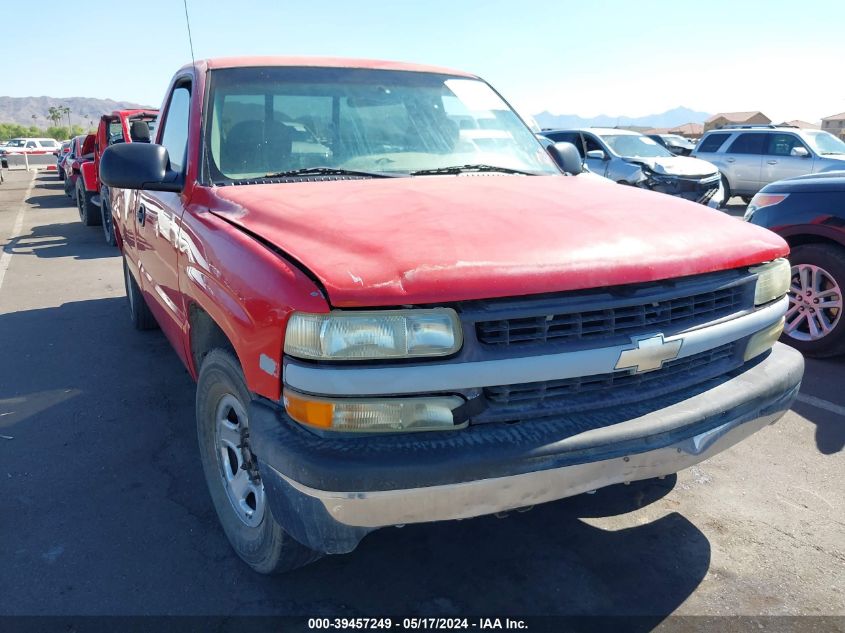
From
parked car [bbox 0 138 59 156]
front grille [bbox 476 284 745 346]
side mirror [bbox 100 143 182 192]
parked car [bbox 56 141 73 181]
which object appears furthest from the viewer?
parked car [bbox 0 138 59 156]

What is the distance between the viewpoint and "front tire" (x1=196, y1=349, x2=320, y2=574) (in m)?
2.31

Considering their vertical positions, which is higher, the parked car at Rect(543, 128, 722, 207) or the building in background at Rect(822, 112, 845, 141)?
the parked car at Rect(543, 128, 722, 207)

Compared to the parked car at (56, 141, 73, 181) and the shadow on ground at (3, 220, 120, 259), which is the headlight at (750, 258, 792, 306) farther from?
the parked car at (56, 141, 73, 181)

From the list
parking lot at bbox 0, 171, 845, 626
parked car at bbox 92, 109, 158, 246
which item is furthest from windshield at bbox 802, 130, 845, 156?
parked car at bbox 92, 109, 158, 246

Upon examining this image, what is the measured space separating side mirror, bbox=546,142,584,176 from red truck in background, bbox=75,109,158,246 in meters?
4.97

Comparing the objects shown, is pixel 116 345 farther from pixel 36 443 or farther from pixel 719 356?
pixel 719 356

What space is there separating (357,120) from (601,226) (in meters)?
1.45

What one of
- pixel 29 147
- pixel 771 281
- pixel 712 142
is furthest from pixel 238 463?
pixel 29 147

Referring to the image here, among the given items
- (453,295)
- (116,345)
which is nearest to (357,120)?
(453,295)

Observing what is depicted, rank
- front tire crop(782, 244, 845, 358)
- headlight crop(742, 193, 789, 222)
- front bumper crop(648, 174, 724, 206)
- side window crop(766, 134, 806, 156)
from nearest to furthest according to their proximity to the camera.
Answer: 1. front tire crop(782, 244, 845, 358)
2. headlight crop(742, 193, 789, 222)
3. front bumper crop(648, 174, 724, 206)
4. side window crop(766, 134, 806, 156)

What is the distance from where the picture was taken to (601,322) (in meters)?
2.11

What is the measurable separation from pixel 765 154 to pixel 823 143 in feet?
3.67

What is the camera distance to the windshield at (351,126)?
9.82 feet

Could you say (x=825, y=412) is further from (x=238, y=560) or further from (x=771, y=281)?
(x=238, y=560)
